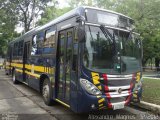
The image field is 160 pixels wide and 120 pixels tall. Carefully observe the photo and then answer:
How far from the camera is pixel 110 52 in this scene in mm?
5918

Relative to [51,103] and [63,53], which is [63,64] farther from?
[51,103]

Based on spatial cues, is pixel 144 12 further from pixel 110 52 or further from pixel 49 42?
pixel 110 52

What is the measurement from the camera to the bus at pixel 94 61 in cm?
549

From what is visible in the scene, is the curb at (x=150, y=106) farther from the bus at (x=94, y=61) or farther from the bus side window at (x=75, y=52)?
the bus side window at (x=75, y=52)

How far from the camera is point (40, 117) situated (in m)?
6.41

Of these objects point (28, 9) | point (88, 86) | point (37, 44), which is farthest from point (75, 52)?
point (28, 9)

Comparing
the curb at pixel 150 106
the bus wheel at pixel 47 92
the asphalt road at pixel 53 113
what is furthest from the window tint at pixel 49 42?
the curb at pixel 150 106

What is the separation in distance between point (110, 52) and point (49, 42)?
109 inches

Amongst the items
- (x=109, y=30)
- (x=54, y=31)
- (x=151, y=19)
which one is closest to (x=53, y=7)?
(x=151, y=19)

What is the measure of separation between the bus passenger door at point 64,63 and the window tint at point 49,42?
578 millimetres

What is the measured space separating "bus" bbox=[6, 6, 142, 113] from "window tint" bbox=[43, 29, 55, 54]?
0.07 metres

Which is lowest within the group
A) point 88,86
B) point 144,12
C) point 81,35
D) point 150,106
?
point 150,106

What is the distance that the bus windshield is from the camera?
5.60 m

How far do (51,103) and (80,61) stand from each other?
286 centimetres
